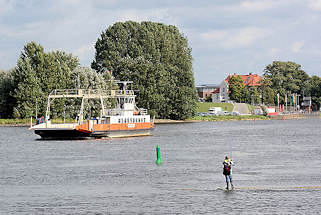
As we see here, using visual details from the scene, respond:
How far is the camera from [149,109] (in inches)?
6033

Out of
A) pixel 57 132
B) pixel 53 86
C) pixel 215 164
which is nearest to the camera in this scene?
pixel 215 164

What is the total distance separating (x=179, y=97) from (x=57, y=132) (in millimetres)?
73369

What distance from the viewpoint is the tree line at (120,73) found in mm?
136625

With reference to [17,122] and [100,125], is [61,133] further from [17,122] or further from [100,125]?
[17,122]

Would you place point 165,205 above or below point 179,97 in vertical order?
below

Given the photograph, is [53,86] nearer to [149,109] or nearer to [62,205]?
[149,109]

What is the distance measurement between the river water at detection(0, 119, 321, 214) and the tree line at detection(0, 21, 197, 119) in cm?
5603

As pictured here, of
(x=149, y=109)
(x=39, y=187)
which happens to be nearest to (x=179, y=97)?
(x=149, y=109)

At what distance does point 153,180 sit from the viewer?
49062 mm

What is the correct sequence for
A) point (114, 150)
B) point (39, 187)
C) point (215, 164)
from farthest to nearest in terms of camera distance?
point (114, 150), point (215, 164), point (39, 187)

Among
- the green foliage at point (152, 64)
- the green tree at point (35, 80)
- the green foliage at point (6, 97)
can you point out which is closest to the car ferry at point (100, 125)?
the green tree at point (35, 80)

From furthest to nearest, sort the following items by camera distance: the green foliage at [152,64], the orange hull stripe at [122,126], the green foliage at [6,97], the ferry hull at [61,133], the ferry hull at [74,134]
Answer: the green foliage at [152,64] → the green foliage at [6,97] → the orange hull stripe at [122,126] → the ferry hull at [74,134] → the ferry hull at [61,133]

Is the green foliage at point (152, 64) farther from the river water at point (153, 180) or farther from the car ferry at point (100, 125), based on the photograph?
the river water at point (153, 180)

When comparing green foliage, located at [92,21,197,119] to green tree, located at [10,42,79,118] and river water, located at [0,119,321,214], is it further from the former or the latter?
river water, located at [0,119,321,214]
